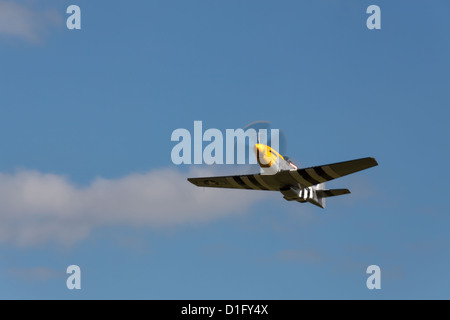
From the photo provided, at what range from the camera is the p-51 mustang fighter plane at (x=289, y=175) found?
2418 inches

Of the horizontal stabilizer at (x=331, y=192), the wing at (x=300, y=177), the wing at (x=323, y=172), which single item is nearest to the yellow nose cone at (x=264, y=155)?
the wing at (x=300, y=177)

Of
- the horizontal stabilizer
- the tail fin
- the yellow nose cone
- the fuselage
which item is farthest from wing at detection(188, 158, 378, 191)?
the horizontal stabilizer

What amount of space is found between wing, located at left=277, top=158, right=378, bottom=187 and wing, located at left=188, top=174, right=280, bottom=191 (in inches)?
68.4

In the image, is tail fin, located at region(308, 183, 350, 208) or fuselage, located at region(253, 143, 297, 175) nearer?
fuselage, located at region(253, 143, 297, 175)

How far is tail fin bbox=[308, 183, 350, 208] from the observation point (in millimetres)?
68625

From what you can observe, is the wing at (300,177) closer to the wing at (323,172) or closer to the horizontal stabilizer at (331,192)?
the wing at (323,172)

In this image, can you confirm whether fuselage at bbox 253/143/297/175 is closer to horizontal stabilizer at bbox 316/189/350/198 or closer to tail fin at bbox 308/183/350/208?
tail fin at bbox 308/183/350/208

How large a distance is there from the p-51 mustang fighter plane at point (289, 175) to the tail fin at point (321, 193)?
3.53ft

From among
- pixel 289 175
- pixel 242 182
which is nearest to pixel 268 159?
pixel 289 175
